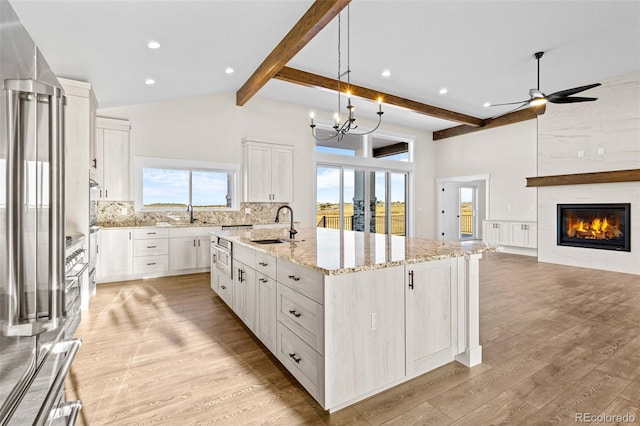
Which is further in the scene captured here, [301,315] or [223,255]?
[223,255]

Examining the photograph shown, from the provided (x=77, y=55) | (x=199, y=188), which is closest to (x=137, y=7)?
(x=77, y=55)

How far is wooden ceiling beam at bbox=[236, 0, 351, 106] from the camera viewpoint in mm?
3257

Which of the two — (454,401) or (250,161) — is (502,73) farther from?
(454,401)

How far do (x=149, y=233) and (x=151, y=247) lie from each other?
0.75ft

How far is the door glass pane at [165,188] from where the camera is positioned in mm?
5652

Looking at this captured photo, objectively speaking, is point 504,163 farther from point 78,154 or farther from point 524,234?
point 78,154

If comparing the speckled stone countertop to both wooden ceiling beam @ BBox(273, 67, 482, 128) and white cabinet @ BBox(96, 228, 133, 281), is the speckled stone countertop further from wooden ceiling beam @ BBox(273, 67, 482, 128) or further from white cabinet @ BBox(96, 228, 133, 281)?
white cabinet @ BBox(96, 228, 133, 281)

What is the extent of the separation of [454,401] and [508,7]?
13.4 ft

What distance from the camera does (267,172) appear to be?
647cm

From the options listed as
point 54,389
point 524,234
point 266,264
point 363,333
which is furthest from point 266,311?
point 524,234

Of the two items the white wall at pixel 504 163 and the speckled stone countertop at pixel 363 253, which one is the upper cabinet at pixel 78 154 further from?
the white wall at pixel 504 163

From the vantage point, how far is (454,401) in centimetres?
194

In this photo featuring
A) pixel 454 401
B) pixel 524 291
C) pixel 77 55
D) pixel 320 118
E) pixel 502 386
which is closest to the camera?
pixel 454 401

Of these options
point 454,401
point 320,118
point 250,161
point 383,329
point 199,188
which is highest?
point 320,118
